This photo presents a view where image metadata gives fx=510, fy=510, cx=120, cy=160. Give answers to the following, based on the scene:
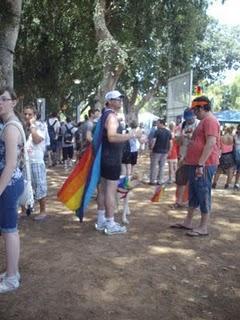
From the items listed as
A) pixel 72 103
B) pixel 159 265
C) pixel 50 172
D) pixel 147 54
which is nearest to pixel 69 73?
pixel 147 54

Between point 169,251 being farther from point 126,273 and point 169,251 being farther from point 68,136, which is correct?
point 68,136

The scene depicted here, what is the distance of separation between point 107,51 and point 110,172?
11.1 m

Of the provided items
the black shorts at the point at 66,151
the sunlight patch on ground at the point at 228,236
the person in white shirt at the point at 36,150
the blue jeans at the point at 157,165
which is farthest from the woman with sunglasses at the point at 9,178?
the black shorts at the point at 66,151

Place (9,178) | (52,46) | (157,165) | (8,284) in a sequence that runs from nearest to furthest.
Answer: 1. (9,178)
2. (8,284)
3. (157,165)
4. (52,46)

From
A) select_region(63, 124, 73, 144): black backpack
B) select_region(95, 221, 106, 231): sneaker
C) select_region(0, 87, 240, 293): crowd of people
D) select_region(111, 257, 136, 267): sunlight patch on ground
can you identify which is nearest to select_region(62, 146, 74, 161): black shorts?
select_region(63, 124, 73, 144): black backpack

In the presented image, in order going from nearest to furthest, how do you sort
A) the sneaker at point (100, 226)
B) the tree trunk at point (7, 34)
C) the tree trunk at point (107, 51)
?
the sneaker at point (100, 226), the tree trunk at point (7, 34), the tree trunk at point (107, 51)

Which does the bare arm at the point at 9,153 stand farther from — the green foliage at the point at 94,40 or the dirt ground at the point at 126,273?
the green foliage at the point at 94,40

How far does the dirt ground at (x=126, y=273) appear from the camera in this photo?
13.7 feet

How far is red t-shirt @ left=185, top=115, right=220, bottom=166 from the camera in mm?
6250

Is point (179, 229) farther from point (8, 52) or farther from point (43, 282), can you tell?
point (8, 52)

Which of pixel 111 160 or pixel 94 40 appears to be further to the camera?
pixel 94 40

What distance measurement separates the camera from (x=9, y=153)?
13.4ft

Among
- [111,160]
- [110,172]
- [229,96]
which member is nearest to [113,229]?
[110,172]

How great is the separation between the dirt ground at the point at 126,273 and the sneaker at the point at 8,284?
6 centimetres
